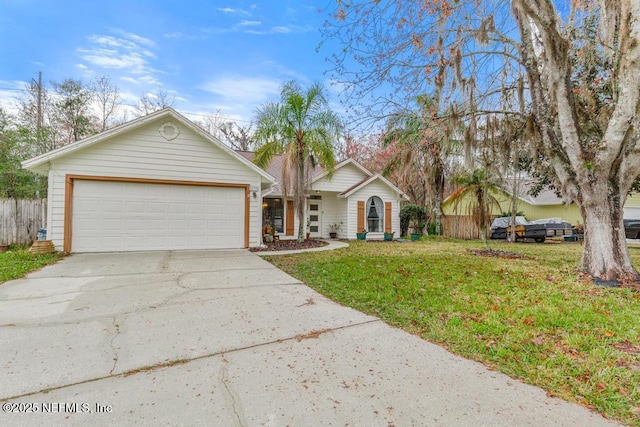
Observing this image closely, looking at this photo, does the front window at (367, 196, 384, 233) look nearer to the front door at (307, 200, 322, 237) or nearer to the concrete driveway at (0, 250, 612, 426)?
the front door at (307, 200, 322, 237)

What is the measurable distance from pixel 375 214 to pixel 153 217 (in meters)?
10.2

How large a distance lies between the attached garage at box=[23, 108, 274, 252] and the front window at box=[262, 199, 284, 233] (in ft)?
12.1

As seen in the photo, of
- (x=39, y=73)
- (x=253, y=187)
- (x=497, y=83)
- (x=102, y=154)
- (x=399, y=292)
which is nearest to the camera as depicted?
(x=399, y=292)

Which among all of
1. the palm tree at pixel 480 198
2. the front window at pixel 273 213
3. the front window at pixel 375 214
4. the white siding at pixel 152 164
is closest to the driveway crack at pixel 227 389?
the white siding at pixel 152 164

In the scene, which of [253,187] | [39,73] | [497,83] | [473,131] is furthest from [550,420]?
[39,73]

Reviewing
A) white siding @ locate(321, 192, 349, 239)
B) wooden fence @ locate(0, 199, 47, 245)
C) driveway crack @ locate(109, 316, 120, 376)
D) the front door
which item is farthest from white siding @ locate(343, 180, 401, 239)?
driveway crack @ locate(109, 316, 120, 376)

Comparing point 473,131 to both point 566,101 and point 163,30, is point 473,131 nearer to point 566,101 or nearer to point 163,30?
point 566,101

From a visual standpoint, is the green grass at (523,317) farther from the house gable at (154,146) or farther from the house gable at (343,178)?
the house gable at (343,178)

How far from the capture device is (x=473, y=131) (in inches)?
299

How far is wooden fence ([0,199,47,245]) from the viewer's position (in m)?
9.61

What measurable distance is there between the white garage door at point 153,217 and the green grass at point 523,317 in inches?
149

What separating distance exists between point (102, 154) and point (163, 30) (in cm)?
554

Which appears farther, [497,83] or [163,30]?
[163,30]

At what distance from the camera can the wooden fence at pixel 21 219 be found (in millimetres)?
9609
